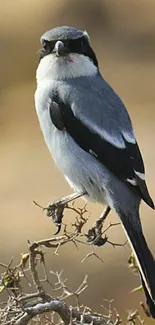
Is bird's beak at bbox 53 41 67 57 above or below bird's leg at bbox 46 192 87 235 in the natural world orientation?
above

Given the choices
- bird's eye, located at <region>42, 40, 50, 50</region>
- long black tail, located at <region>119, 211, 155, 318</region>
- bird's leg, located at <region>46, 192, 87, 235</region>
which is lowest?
long black tail, located at <region>119, 211, 155, 318</region>

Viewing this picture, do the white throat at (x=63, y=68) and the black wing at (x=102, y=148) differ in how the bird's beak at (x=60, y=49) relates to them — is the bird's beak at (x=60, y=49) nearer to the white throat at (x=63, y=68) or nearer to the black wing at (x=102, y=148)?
the white throat at (x=63, y=68)

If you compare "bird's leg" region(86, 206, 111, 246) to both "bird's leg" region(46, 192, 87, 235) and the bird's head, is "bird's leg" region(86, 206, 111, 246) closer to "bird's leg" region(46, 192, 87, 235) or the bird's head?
"bird's leg" region(46, 192, 87, 235)

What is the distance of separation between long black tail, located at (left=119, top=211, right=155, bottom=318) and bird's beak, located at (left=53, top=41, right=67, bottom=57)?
1.67 feet

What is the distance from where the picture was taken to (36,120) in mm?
8188

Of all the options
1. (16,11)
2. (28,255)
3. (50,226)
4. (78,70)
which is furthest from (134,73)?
(28,255)

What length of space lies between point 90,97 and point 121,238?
2705 mm

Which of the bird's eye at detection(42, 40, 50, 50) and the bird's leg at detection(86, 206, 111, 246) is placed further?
the bird's eye at detection(42, 40, 50, 50)

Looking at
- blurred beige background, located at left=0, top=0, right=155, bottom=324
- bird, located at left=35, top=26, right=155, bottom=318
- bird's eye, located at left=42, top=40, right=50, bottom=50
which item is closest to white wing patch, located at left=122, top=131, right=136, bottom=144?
bird, located at left=35, top=26, right=155, bottom=318

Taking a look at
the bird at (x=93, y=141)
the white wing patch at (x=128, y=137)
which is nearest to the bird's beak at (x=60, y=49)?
the bird at (x=93, y=141)

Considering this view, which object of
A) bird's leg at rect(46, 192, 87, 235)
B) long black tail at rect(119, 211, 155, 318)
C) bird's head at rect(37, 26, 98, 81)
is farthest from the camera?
bird's head at rect(37, 26, 98, 81)

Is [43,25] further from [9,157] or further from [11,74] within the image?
[9,157]

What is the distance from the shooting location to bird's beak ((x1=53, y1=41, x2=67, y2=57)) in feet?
8.68

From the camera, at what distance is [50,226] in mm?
5711
